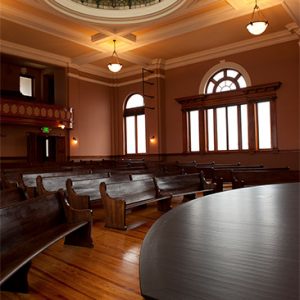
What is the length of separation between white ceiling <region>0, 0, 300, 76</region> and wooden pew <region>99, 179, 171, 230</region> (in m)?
5.34

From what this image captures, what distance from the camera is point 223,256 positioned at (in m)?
0.82

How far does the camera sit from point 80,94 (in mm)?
13602

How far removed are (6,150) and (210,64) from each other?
28.0 feet

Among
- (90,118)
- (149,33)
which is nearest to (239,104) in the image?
(149,33)

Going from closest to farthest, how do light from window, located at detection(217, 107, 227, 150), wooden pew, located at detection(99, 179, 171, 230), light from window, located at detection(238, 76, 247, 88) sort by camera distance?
wooden pew, located at detection(99, 179, 171, 230)
light from window, located at detection(238, 76, 247, 88)
light from window, located at detection(217, 107, 227, 150)

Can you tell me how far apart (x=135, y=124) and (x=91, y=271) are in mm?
11861

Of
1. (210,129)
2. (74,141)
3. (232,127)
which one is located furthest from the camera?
(74,141)

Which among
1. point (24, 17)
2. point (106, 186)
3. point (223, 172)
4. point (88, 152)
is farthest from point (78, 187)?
point (88, 152)

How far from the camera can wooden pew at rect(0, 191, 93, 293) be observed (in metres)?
2.19

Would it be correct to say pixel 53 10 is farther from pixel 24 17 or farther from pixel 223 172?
pixel 223 172

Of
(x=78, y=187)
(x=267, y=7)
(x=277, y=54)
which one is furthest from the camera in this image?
(x=277, y=54)

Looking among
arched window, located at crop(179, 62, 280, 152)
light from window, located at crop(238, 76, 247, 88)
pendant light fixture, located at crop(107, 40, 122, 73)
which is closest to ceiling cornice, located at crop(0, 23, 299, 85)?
arched window, located at crop(179, 62, 280, 152)

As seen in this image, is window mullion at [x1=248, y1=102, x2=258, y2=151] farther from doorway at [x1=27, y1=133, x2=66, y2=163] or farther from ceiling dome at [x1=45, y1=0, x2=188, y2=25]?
doorway at [x1=27, y1=133, x2=66, y2=163]

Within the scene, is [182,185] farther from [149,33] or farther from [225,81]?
[225,81]
